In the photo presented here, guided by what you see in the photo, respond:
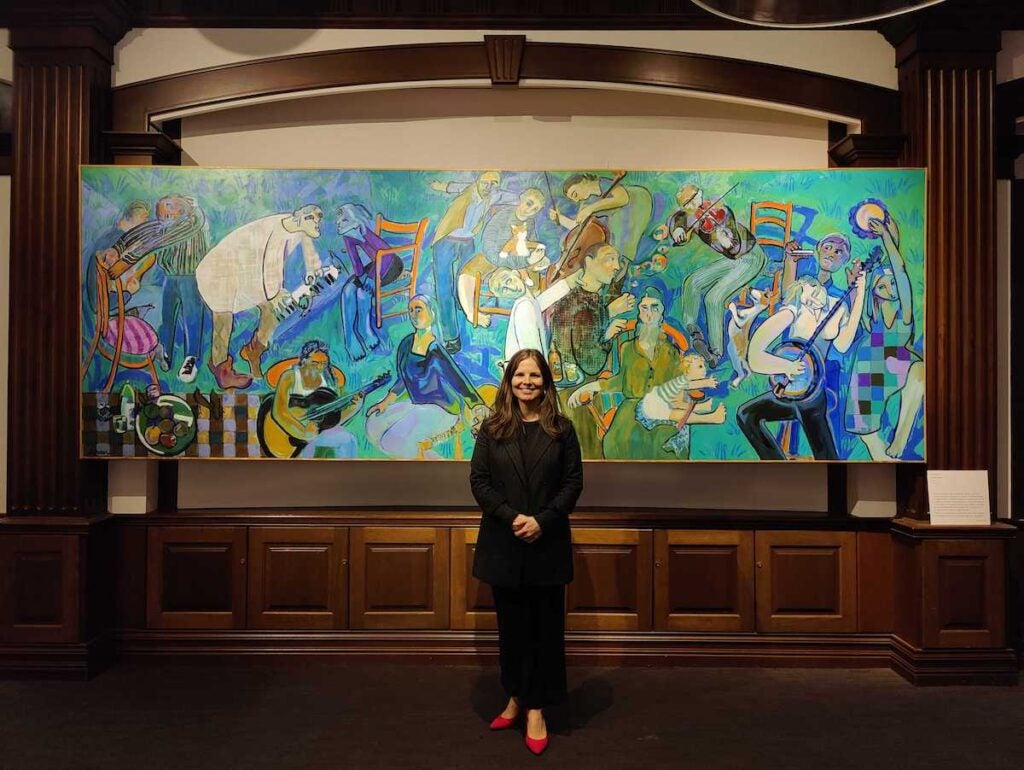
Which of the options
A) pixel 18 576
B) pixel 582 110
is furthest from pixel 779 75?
pixel 18 576

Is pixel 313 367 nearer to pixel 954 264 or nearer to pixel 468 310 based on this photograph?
pixel 468 310

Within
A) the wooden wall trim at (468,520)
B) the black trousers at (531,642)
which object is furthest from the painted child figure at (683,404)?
the black trousers at (531,642)

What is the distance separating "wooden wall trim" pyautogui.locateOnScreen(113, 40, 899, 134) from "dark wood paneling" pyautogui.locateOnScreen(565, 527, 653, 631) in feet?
8.36

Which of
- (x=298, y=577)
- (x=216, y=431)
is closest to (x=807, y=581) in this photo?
(x=298, y=577)

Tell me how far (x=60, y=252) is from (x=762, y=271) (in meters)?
3.77

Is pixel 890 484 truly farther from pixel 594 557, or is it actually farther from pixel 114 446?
pixel 114 446

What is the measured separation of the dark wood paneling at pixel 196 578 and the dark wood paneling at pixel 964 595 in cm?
363

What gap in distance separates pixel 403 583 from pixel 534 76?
9.55 feet

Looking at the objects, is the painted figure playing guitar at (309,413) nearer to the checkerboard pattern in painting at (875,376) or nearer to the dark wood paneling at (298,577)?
the dark wood paneling at (298,577)

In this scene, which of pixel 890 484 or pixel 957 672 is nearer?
pixel 957 672

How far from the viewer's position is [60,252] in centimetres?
390

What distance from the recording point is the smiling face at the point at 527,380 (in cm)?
312

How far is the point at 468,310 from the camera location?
3947 millimetres

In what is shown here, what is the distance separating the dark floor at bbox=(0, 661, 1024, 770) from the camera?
9.61ft
